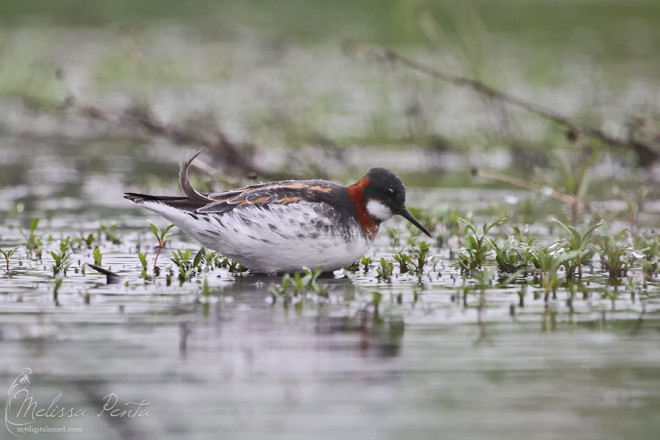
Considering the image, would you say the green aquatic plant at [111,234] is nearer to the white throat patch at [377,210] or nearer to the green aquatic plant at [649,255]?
the white throat patch at [377,210]

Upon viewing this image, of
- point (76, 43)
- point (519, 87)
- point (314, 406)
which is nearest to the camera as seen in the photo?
point (314, 406)

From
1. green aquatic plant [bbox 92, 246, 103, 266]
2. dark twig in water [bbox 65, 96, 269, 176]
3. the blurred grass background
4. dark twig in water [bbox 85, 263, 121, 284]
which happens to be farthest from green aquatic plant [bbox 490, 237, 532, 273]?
dark twig in water [bbox 65, 96, 269, 176]

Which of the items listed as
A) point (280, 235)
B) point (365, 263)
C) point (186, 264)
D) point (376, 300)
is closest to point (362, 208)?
point (365, 263)

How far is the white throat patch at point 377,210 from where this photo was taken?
966cm

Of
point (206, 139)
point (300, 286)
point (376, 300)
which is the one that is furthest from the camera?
point (206, 139)

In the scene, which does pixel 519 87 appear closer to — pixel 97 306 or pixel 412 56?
pixel 412 56

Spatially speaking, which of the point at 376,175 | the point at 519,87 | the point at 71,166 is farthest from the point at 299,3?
the point at 376,175

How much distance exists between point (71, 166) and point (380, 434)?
12419 millimetres

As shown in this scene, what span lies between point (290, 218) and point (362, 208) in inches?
27.8

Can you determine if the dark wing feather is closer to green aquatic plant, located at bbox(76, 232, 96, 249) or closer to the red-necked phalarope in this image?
the red-necked phalarope

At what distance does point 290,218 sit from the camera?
30.2 ft

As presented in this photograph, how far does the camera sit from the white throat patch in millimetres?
9656

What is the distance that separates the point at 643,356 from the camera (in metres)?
7.22

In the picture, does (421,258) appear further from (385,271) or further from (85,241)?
(85,241)
